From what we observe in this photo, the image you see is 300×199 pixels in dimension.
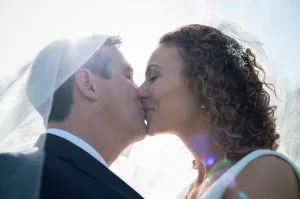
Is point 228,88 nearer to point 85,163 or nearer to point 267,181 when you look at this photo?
point 267,181

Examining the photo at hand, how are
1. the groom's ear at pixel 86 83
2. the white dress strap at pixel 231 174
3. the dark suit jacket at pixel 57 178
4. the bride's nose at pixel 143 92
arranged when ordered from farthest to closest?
the bride's nose at pixel 143 92, the groom's ear at pixel 86 83, the white dress strap at pixel 231 174, the dark suit jacket at pixel 57 178

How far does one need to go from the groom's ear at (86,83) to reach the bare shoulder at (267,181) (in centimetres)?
136

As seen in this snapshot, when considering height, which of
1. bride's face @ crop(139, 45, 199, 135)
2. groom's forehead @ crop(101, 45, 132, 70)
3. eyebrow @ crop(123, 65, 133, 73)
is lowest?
bride's face @ crop(139, 45, 199, 135)

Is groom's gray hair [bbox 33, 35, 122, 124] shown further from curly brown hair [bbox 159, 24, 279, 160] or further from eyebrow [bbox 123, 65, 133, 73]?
curly brown hair [bbox 159, 24, 279, 160]

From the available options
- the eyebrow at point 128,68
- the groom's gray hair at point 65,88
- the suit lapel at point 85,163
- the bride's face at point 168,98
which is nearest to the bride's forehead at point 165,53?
the bride's face at point 168,98

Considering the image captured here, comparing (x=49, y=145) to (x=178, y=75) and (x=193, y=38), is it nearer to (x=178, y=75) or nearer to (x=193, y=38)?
(x=178, y=75)

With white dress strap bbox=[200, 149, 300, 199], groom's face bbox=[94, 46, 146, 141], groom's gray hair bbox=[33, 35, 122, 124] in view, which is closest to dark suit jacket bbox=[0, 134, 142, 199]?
groom's gray hair bbox=[33, 35, 122, 124]

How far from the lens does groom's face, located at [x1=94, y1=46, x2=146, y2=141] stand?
377cm

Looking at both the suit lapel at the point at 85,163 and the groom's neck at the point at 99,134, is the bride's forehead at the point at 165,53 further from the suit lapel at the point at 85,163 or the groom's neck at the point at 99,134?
the suit lapel at the point at 85,163

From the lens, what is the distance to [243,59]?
4.04 metres

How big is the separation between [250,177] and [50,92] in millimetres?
1595

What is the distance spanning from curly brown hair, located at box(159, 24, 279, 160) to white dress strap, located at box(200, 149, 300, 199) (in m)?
0.27

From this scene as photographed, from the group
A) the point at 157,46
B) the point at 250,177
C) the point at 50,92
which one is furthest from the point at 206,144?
the point at 50,92

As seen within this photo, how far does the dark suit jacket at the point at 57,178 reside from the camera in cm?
229
